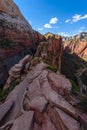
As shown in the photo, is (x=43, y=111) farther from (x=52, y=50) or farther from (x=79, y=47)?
(x=79, y=47)

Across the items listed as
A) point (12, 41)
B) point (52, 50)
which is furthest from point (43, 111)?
point (52, 50)

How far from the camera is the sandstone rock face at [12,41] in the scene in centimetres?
4166

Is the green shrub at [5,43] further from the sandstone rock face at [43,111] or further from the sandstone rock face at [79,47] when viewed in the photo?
the sandstone rock face at [79,47]

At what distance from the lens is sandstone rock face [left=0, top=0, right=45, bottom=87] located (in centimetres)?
4166

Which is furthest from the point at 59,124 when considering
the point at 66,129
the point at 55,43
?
the point at 55,43

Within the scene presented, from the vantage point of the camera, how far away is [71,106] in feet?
46.6

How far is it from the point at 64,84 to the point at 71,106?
3.76 m

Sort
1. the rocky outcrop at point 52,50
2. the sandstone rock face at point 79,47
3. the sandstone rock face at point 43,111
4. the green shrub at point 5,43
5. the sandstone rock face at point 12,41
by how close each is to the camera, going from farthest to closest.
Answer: the sandstone rock face at point 79,47 → the rocky outcrop at point 52,50 → the green shrub at point 5,43 → the sandstone rock face at point 12,41 → the sandstone rock face at point 43,111

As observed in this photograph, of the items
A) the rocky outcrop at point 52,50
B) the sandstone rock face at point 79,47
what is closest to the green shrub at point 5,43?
the rocky outcrop at point 52,50

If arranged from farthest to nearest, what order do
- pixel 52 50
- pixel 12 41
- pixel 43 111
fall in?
pixel 52 50, pixel 12 41, pixel 43 111

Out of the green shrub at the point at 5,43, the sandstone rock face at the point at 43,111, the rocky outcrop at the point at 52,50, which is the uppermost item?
the sandstone rock face at the point at 43,111

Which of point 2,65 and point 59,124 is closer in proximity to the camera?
point 59,124

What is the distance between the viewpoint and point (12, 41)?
46.0 m

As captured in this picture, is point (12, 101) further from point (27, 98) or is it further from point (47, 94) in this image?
point (47, 94)
